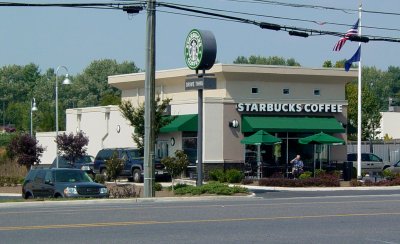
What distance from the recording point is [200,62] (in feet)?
115

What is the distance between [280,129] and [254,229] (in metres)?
30.5

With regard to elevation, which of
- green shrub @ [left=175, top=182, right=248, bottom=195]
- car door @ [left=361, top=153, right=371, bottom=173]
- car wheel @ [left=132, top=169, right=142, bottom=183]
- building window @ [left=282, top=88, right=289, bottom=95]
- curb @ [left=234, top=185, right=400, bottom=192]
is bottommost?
curb @ [left=234, top=185, right=400, bottom=192]

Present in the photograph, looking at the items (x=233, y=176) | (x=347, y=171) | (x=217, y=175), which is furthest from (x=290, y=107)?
(x=233, y=176)

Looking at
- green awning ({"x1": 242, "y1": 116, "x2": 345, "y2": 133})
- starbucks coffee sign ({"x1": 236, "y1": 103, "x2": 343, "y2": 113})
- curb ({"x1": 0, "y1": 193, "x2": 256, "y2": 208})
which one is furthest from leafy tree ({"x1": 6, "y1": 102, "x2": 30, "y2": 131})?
curb ({"x1": 0, "y1": 193, "x2": 256, "y2": 208})

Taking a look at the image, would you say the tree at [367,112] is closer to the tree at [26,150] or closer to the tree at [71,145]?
the tree at [71,145]

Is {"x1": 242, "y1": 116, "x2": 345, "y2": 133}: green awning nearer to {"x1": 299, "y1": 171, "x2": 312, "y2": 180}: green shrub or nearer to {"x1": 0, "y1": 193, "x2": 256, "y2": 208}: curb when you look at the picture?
{"x1": 299, "y1": 171, "x2": 312, "y2": 180}: green shrub

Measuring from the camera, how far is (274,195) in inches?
1388

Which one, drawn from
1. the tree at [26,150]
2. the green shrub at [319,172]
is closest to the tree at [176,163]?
the green shrub at [319,172]

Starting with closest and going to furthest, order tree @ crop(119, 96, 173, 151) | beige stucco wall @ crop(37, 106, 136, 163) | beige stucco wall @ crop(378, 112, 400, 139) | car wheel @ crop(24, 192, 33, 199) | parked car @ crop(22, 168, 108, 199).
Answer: parked car @ crop(22, 168, 108, 199) → car wheel @ crop(24, 192, 33, 199) → tree @ crop(119, 96, 173, 151) → beige stucco wall @ crop(37, 106, 136, 163) → beige stucco wall @ crop(378, 112, 400, 139)

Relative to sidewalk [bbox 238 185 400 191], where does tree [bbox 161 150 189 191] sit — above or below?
above

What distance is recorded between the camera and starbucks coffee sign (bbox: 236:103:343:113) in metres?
48.7

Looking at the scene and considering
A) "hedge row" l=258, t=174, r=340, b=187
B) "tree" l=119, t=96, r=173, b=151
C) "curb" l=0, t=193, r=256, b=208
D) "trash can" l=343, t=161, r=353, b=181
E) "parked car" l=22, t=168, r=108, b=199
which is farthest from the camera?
"trash can" l=343, t=161, r=353, b=181

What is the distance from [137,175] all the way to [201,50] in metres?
12.9

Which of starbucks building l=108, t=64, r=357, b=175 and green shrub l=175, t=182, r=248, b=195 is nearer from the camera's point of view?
green shrub l=175, t=182, r=248, b=195
